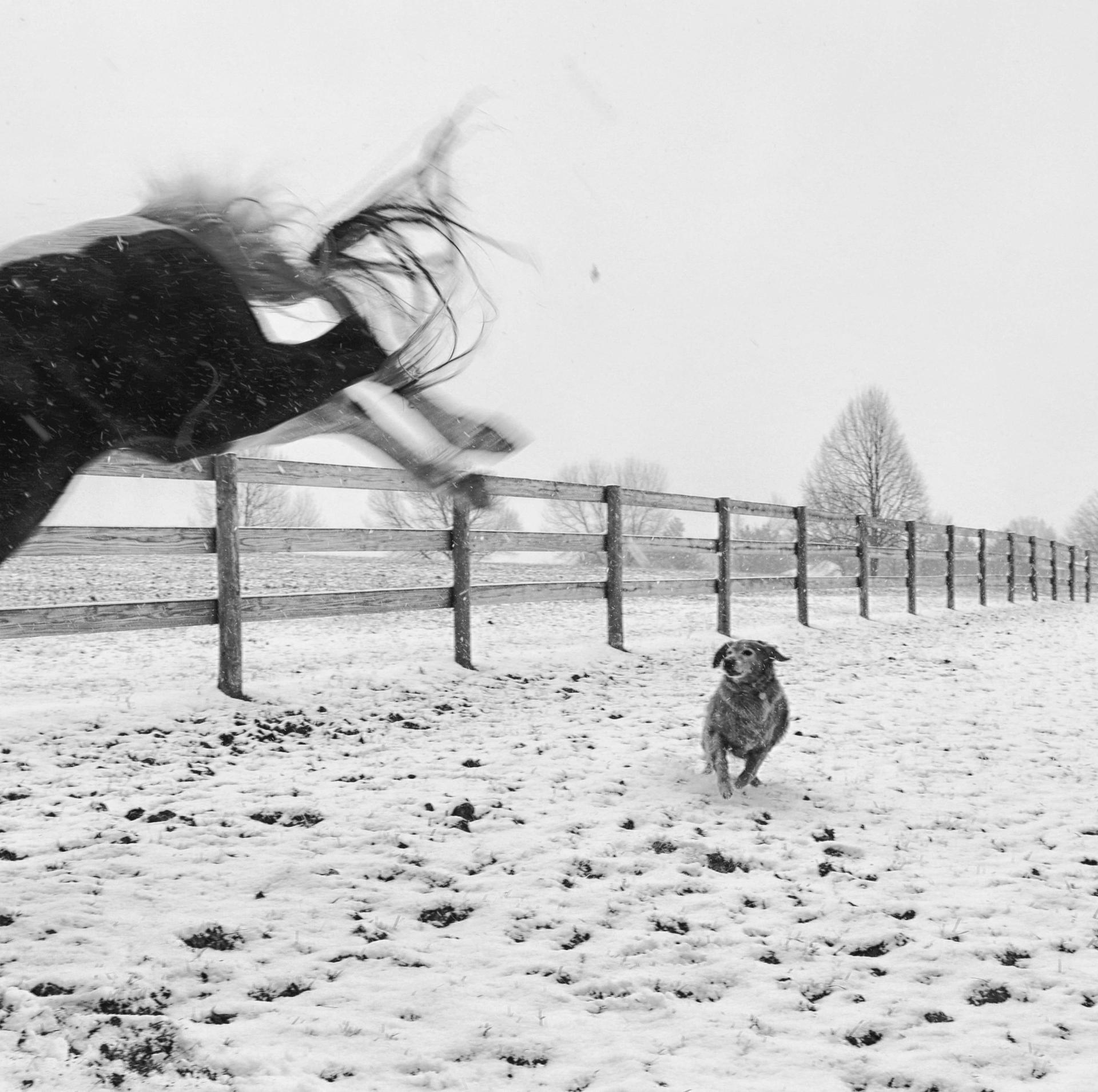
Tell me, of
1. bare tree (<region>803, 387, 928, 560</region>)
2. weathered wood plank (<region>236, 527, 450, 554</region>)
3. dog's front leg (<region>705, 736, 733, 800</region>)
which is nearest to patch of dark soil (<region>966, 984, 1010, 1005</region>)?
dog's front leg (<region>705, 736, 733, 800</region>)

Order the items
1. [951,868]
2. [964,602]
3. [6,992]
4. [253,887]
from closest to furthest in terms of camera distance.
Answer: [6,992] < [253,887] < [951,868] < [964,602]

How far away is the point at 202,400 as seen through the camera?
139 cm

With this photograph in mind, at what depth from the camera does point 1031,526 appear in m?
91.9

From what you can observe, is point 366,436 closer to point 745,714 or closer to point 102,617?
point 745,714

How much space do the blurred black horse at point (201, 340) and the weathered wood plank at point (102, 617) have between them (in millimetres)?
3853

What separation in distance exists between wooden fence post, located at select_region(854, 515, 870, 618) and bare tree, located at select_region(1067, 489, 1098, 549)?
163ft

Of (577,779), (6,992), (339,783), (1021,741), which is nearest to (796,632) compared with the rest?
(1021,741)

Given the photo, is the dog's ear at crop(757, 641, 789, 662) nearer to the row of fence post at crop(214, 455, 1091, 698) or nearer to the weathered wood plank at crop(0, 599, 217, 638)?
the row of fence post at crop(214, 455, 1091, 698)

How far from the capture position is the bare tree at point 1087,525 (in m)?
55.0

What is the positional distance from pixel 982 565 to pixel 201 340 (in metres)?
18.8

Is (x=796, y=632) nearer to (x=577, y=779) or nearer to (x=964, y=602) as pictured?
(x=577, y=779)

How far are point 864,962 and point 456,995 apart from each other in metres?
1.22

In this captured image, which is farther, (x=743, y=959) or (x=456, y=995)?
(x=743, y=959)

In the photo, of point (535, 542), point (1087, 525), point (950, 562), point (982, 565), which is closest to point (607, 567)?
point (535, 542)
